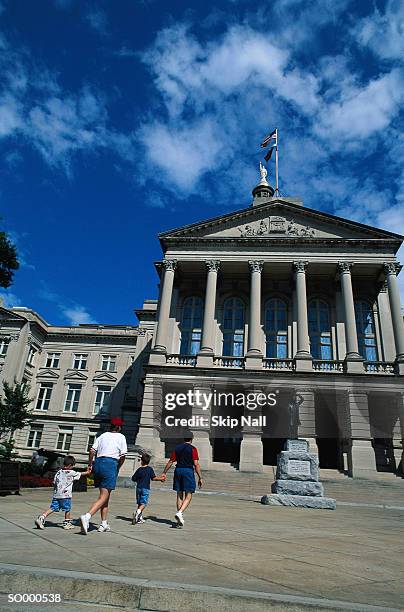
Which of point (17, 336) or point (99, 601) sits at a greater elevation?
point (17, 336)

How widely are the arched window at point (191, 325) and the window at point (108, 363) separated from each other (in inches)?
606

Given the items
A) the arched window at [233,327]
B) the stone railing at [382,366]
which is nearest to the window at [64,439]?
the arched window at [233,327]

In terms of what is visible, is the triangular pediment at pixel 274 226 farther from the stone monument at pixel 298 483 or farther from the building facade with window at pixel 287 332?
the stone monument at pixel 298 483

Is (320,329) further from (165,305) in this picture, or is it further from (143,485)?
(143,485)

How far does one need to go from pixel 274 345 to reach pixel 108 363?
22211 millimetres

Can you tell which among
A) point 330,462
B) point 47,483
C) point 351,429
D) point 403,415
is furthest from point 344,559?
point 330,462

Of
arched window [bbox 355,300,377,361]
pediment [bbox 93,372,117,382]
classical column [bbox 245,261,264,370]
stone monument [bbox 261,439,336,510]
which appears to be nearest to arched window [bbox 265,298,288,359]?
classical column [bbox 245,261,264,370]

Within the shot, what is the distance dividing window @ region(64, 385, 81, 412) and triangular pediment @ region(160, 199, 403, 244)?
22506mm

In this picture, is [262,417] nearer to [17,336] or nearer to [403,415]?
[403,415]

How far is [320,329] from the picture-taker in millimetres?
34375

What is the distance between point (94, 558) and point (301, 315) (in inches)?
1106

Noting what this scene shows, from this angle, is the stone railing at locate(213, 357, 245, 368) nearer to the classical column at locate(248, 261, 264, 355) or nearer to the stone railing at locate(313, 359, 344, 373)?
the classical column at locate(248, 261, 264, 355)

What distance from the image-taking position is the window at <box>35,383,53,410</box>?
46312 mm

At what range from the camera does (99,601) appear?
3.50 metres
